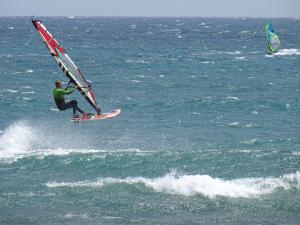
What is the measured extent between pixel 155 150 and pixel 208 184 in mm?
7248

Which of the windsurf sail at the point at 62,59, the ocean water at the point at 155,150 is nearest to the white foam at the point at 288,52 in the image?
the ocean water at the point at 155,150

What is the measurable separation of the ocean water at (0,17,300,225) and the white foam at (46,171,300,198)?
0.05 metres

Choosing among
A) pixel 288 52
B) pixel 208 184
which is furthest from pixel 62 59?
pixel 288 52

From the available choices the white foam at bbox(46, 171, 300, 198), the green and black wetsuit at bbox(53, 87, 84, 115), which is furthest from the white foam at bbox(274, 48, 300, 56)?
the green and black wetsuit at bbox(53, 87, 84, 115)

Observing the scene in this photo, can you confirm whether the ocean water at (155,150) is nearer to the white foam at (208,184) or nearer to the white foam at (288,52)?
the white foam at (208,184)

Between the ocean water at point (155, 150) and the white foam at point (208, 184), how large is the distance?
0.16 ft

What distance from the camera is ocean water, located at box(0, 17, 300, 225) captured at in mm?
27469

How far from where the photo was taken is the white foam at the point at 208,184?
29.7m

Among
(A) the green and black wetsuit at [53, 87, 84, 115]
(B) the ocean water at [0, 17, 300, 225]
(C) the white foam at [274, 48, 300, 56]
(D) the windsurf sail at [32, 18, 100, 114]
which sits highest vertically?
(D) the windsurf sail at [32, 18, 100, 114]

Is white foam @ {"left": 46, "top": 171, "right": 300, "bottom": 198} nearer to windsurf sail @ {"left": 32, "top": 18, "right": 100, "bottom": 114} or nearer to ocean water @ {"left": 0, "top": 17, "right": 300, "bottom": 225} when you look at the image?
ocean water @ {"left": 0, "top": 17, "right": 300, "bottom": 225}

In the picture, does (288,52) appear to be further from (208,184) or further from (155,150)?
(208,184)

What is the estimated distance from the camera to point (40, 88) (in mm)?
57719

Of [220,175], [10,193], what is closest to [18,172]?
[10,193]

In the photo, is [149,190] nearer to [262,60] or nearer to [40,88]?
[40,88]
